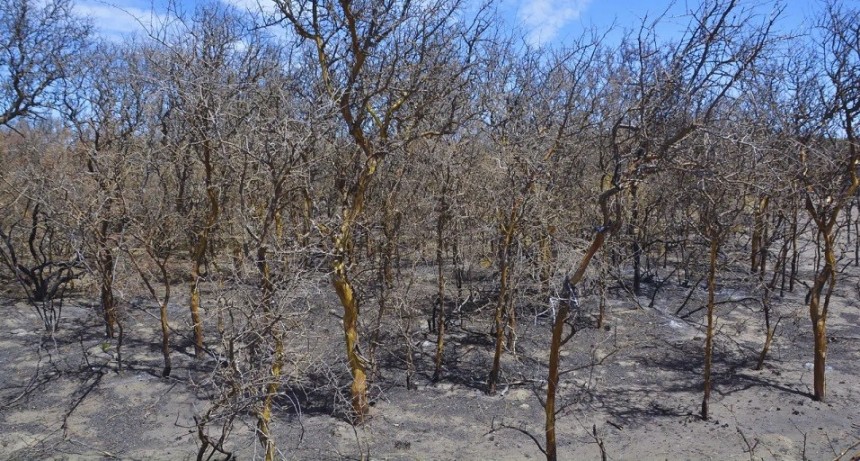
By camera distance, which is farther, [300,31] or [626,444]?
[626,444]

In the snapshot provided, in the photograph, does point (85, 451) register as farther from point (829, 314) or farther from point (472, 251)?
point (829, 314)

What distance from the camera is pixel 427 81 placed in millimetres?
8656

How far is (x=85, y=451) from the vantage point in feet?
26.6

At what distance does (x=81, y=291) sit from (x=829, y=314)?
584 inches

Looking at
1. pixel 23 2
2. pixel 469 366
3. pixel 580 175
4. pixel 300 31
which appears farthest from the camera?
pixel 23 2

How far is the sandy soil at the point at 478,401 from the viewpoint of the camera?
319 inches

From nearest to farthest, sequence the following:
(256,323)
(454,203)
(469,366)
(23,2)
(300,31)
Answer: (256,323)
(300,31)
(454,203)
(469,366)
(23,2)

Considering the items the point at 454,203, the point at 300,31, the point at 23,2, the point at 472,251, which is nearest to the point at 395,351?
the point at 472,251

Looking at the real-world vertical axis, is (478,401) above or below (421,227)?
below

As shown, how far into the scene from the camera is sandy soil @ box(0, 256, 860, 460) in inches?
319

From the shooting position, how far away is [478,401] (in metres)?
9.64

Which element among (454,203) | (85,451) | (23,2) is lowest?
(85,451)

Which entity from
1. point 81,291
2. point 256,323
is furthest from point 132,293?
point 256,323

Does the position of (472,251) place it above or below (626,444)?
above
